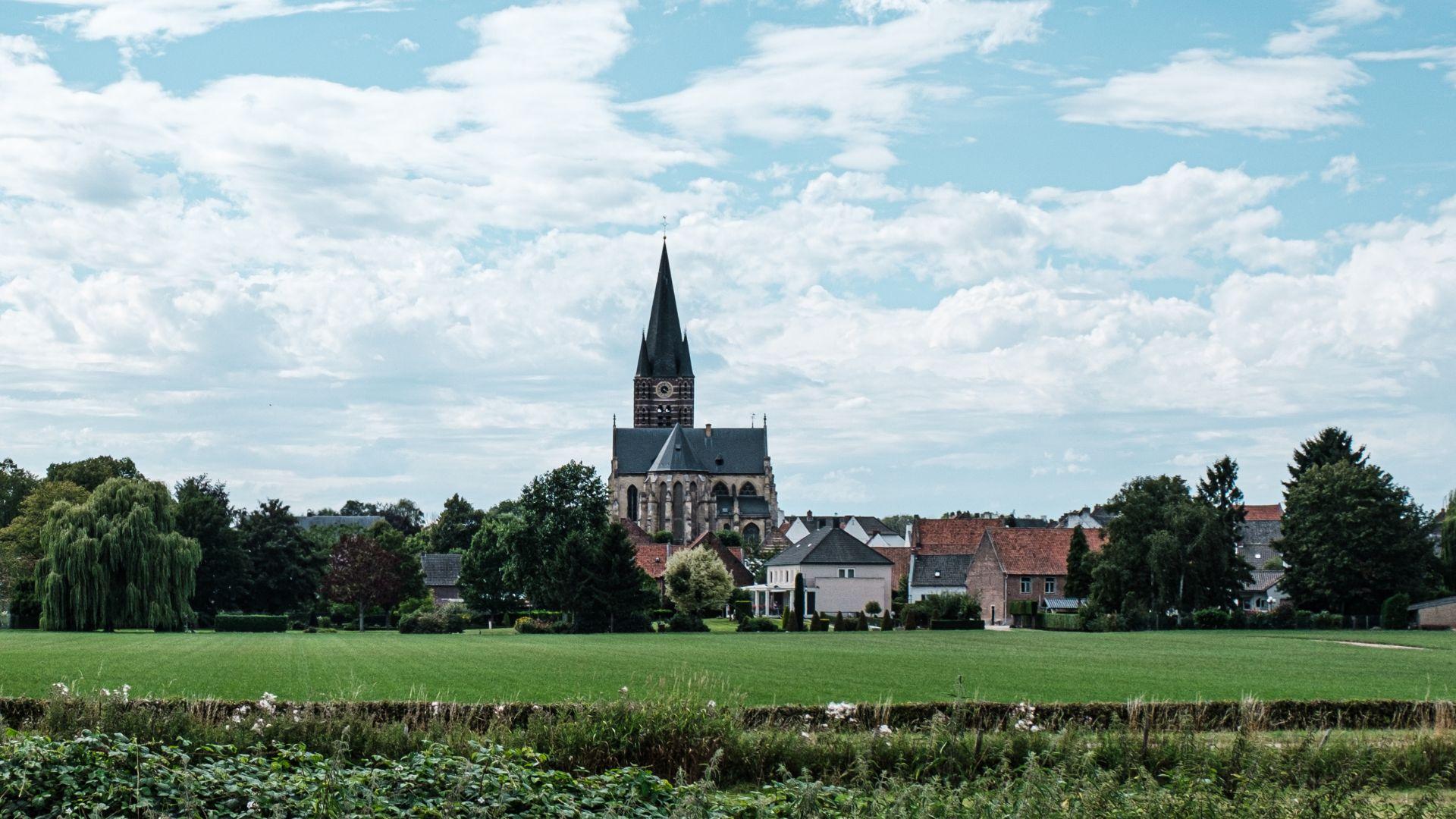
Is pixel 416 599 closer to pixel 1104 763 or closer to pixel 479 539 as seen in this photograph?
pixel 479 539

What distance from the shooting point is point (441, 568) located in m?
125

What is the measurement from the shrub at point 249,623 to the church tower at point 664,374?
113m

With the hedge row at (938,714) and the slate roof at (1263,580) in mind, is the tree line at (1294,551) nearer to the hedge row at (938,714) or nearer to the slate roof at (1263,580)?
the slate roof at (1263,580)

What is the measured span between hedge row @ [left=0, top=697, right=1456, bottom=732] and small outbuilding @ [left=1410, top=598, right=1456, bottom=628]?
56318mm

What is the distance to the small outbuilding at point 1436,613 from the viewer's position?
73.5 metres

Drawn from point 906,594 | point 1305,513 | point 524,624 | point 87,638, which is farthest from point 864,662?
point 906,594

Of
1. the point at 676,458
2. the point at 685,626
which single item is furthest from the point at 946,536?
the point at 676,458

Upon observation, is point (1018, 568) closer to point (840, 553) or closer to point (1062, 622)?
point (840, 553)

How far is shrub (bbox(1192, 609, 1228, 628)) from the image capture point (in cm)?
7588

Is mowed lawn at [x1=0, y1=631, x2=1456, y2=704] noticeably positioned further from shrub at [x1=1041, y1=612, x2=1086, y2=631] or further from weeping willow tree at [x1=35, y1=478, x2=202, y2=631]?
shrub at [x1=1041, y1=612, x2=1086, y2=631]

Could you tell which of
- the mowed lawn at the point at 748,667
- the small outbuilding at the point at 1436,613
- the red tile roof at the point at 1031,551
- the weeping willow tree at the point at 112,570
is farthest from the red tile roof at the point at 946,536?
the weeping willow tree at the point at 112,570

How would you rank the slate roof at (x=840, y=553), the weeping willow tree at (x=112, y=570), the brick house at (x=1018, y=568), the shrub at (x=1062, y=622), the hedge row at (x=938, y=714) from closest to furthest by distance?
the hedge row at (x=938, y=714) → the weeping willow tree at (x=112, y=570) → the shrub at (x=1062, y=622) → the brick house at (x=1018, y=568) → the slate roof at (x=840, y=553)

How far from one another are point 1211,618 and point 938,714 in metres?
63.5

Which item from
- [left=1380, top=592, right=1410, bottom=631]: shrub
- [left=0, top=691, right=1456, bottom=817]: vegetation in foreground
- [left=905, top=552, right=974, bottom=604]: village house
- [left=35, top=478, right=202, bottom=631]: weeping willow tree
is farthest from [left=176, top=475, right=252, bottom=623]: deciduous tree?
[left=0, top=691, right=1456, bottom=817]: vegetation in foreground
